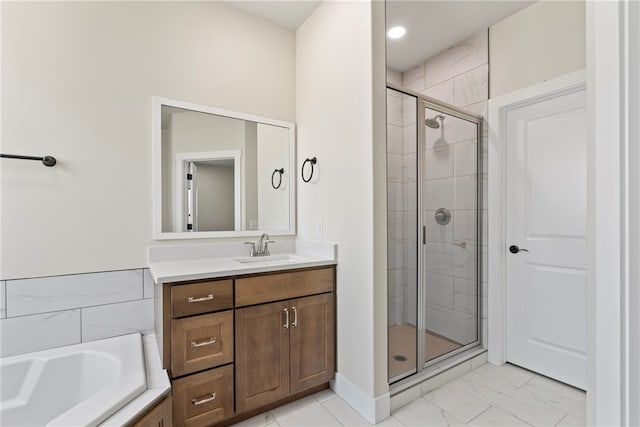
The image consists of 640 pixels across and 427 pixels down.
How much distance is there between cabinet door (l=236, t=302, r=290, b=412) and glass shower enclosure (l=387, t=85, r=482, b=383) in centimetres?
75

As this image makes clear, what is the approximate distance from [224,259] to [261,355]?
0.72 metres

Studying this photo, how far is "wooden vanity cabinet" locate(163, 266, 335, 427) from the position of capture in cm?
147

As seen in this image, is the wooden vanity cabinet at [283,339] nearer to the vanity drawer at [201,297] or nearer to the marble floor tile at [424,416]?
the vanity drawer at [201,297]

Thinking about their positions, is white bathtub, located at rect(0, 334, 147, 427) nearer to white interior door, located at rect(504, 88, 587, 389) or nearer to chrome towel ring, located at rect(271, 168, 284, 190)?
chrome towel ring, located at rect(271, 168, 284, 190)

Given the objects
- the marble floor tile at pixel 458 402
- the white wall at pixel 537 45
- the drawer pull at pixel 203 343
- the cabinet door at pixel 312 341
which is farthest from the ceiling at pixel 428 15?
the marble floor tile at pixel 458 402

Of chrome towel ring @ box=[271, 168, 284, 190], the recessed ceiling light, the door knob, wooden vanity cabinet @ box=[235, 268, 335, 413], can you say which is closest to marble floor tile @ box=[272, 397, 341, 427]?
wooden vanity cabinet @ box=[235, 268, 335, 413]

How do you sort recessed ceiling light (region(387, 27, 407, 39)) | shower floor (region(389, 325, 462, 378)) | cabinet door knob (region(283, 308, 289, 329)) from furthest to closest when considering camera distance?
recessed ceiling light (region(387, 27, 407, 39)), shower floor (region(389, 325, 462, 378)), cabinet door knob (region(283, 308, 289, 329))

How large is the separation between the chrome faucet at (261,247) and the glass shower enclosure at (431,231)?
3.03 feet

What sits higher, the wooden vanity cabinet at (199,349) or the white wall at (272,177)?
the white wall at (272,177)

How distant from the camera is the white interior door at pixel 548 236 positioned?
1981 millimetres

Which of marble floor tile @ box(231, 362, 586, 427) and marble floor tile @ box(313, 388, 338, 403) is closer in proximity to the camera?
marble floor tile @ box(231, 362, 586, 427)

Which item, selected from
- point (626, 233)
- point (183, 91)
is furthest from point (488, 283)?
point (183, 91)

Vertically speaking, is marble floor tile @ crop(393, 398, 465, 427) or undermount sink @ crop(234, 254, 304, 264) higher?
undermount sink @ crop(234, 254, 304, 264)

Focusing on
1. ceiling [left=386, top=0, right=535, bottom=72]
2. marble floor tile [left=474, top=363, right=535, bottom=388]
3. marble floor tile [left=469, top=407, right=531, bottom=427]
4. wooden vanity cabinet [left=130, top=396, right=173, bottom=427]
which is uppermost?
ceiling [left=386, top=0, right=535, bottom=72]
